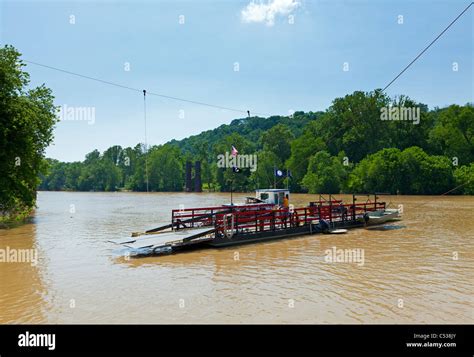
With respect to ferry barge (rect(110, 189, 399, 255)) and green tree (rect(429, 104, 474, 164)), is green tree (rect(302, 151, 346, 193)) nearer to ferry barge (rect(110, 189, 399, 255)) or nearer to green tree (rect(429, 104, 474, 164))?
green tree (rect(429, 104, 474, 164))

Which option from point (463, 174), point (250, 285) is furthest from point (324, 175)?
point (250, 285)

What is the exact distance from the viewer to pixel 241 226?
20.3 metres

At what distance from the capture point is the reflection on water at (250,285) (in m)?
9.85

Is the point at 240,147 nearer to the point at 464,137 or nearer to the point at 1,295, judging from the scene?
the point at 464,137

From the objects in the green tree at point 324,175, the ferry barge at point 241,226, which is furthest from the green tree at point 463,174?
the ferry barge at point 241,226

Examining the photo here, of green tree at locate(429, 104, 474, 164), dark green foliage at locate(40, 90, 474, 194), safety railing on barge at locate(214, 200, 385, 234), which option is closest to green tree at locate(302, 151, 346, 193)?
dark green foliage at locate(40, 90, 474, 194)

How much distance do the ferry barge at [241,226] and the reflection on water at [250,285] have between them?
706 mm

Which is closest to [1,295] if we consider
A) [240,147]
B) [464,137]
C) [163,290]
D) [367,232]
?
[163,290]

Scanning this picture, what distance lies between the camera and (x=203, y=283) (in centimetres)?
1302

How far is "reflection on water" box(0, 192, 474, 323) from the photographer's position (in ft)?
32.3

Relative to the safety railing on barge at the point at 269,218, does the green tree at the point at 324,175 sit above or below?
above

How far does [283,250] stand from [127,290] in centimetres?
901

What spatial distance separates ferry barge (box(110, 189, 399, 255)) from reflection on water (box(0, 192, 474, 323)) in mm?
706

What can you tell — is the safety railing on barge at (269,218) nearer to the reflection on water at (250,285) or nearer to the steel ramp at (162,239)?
the steel ramp at (162,239)
